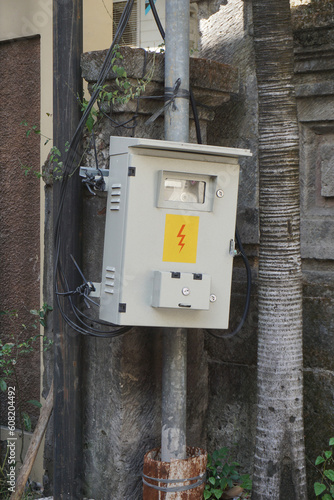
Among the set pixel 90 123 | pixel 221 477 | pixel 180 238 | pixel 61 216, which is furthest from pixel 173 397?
pixel 90 123

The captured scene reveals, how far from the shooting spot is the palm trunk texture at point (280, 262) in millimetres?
3055

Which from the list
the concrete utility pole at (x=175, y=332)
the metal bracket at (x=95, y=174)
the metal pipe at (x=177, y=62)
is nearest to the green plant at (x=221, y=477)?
the concrete utility pole at (x=175, y=332)

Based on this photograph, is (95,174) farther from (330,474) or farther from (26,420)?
(26,420)

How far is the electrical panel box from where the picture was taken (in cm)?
295

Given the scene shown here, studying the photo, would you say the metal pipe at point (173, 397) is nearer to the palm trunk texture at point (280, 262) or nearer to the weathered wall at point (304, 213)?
the palm trunk texture at point (280, 262)

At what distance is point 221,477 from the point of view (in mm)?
3584

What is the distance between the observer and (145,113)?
341cm

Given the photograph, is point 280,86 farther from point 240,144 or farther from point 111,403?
point 111,403

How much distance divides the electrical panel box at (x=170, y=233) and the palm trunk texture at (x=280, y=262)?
0.59ft

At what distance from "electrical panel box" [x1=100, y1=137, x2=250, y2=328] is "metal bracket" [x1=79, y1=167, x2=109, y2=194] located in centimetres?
11

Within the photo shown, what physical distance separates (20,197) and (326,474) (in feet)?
9.77

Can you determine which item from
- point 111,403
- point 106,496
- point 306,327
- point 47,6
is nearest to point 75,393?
point 111,403

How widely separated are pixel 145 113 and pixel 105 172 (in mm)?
377

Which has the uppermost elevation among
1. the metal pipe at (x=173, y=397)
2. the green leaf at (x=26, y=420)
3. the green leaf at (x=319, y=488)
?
the metal pipe at (x=173, y=397)
